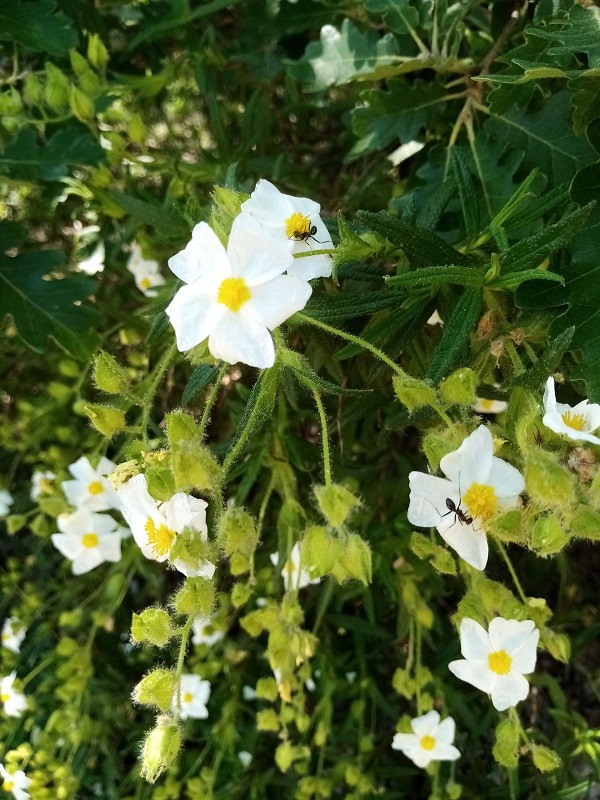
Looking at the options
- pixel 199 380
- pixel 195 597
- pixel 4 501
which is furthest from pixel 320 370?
pixel 4 501

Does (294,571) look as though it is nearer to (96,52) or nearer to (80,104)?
(80,104)

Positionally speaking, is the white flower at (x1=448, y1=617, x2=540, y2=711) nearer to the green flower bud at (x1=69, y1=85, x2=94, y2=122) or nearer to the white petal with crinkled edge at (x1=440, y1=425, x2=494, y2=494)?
the white petal with crinkled edge at (x1=440, y1=425, x2=494, y2=494)

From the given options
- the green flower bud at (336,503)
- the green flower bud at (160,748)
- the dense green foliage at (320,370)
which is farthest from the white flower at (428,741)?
the green flower bud at (336,503)

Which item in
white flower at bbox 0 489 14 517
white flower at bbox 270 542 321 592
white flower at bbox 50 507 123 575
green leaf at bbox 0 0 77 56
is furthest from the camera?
white flower at bbox 0 489 14 517

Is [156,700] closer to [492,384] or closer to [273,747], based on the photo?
[492,384]

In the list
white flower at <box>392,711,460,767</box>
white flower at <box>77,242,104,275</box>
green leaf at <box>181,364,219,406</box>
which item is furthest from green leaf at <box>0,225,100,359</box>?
white flower at <box>392,711,460,767</box>

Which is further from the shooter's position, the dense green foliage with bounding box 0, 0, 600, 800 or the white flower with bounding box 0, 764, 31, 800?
A: the white flower with bounding box 0, 764, 31, 800

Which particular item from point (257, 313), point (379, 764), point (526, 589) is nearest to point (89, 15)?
point (257, 313)
